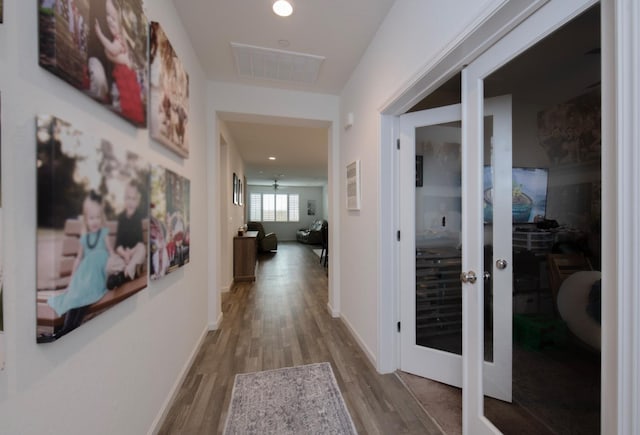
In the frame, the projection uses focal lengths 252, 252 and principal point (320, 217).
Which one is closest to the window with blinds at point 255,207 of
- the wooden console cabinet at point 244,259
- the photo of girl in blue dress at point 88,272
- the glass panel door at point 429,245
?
the wooden console cabinet at point 244,259

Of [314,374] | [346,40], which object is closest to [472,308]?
[314,374]

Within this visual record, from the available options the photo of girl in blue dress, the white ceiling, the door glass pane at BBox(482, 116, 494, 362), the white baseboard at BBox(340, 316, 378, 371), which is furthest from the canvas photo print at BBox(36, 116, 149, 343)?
the white baseboard at BBox(340, 316, 378, 371)

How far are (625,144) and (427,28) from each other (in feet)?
3.90

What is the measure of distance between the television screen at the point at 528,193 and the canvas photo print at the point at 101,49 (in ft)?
5.71

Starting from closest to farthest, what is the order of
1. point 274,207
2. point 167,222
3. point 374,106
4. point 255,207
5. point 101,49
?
point 101,49
point 167,222
point 374,106
point 255,207
point 274,207

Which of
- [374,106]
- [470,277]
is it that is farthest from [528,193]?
[374,106]

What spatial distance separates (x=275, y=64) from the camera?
96.0 inches

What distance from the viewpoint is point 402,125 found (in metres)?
2.00

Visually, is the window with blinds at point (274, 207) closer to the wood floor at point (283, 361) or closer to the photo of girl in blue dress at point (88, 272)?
the wood floor at point (283, 361)

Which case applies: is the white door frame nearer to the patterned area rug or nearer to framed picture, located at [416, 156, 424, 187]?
framed picture, located at [416, 156, 424, 187]

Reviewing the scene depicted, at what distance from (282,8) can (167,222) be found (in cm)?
166

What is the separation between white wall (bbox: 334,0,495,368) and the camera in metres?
1.37

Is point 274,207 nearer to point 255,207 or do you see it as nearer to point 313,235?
point 255,207

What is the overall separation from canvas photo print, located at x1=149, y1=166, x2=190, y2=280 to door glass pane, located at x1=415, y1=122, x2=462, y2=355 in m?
1.76
